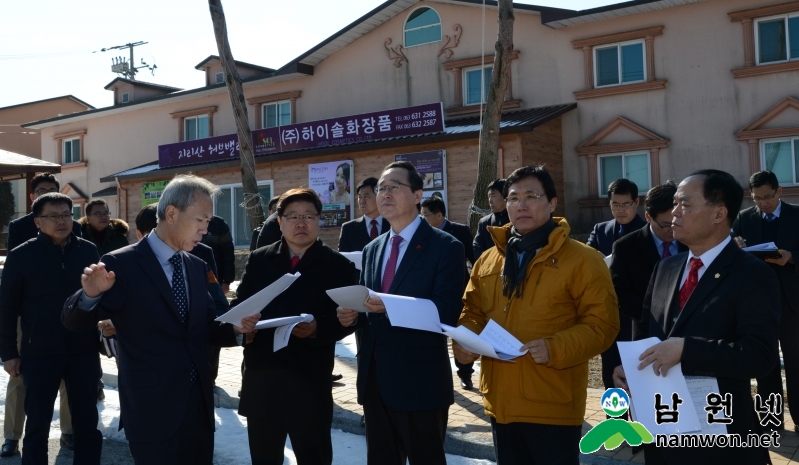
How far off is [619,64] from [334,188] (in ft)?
29.0

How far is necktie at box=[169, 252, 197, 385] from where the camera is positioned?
3.74m

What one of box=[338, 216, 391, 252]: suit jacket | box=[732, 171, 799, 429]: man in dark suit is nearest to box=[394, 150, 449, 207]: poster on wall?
box=[338, 216, 391, 252]: suit jacket

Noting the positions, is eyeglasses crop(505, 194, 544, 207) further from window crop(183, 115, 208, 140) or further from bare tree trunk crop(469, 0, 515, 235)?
window crop(183, 115, 208, 140)

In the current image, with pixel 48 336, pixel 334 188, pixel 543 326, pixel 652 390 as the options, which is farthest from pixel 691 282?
pixel 334 188

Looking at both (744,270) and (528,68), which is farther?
(528,68)

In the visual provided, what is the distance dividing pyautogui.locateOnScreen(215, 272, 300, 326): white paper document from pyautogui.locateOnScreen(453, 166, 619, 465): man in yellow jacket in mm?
985

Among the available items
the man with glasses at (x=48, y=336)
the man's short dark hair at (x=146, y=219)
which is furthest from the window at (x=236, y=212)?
the man with glasses at (x=48, y=336)

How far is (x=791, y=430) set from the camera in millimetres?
5664

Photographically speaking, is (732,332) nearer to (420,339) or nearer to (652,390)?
(652,390)

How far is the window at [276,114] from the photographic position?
2584cm

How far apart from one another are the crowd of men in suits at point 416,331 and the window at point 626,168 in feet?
49.3

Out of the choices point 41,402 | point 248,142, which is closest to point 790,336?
point 41,402

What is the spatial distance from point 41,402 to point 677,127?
16957 mm

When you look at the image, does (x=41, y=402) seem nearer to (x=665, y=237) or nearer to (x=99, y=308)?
(x=99, y=308)
